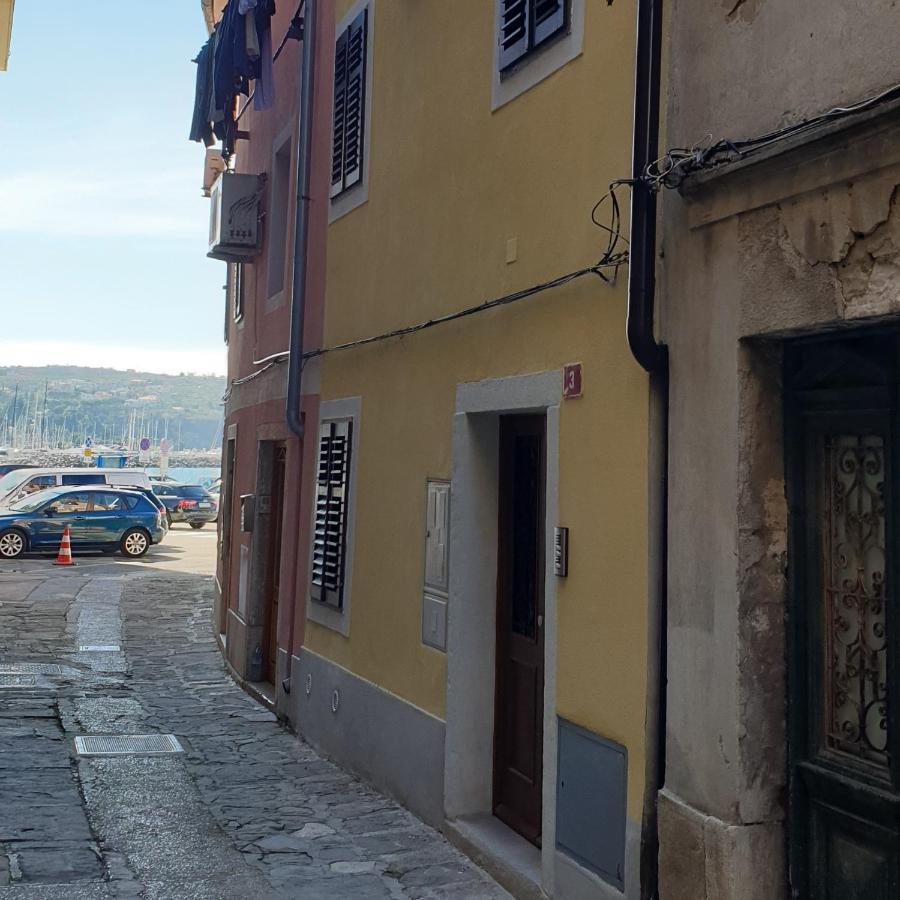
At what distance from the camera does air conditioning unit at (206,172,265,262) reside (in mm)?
12078

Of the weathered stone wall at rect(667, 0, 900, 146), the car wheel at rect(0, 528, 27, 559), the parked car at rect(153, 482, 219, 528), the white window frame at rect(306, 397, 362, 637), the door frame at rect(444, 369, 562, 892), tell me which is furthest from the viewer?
the parked car at rect(153, 482, 219, 528)

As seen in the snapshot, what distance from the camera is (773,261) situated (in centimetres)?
387

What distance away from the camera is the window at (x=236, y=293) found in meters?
13.7

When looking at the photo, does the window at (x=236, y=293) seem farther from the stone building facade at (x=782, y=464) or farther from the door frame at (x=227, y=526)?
the stone building facade at (x=782, y=464)

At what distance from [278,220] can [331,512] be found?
14.1 ft

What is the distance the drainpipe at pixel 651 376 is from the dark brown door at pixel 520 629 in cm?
141

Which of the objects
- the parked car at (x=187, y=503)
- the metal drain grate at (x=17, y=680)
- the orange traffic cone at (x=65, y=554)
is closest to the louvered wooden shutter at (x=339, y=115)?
the metal drain grate at (x=17, y=680)

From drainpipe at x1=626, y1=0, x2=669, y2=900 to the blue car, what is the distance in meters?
23.5

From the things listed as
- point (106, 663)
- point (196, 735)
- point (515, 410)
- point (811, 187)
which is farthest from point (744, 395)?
point (106, 663)

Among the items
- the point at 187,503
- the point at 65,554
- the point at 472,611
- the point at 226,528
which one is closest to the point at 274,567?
the point at 226,528

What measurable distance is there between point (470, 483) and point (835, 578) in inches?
109

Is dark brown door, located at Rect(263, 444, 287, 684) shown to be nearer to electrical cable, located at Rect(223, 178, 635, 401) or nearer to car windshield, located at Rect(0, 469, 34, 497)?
electrical cable, located at Rect(223, 178, 635, 401)

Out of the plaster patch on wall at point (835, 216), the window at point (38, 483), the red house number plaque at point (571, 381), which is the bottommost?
the window at point (38, 483)

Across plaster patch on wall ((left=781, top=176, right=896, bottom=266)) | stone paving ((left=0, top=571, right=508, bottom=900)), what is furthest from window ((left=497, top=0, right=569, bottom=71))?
stone paving ((left=0, top=571, right=508, bottom=900))
